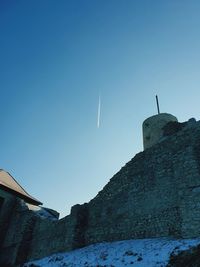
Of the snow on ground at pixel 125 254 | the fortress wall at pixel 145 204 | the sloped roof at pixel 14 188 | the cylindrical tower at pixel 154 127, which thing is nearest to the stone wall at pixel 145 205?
the fortress wall at pixel 145 204

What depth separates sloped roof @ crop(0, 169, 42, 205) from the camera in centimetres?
2315

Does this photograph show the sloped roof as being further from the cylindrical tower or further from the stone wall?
the cylindrical tower

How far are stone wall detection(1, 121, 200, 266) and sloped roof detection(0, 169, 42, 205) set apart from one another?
266 inches

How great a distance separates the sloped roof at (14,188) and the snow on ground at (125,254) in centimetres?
Answer: 1014

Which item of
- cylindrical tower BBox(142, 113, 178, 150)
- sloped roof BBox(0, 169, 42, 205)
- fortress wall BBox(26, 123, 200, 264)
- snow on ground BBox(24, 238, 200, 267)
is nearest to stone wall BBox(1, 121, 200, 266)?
fortress wall BBox(26, 123, 200, 264)

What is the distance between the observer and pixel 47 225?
56.9ft

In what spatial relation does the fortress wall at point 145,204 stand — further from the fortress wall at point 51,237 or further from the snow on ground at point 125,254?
the snow on ground at point 125,254

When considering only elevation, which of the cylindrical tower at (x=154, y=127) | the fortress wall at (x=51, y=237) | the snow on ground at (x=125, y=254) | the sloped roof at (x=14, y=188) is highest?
the cylindrical tower at (x=154, y=127)

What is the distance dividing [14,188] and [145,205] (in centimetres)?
1449

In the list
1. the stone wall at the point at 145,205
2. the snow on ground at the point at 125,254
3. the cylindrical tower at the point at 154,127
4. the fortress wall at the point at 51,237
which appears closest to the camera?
the snow on ground at the point at 125,254

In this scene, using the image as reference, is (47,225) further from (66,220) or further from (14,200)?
(14,200)

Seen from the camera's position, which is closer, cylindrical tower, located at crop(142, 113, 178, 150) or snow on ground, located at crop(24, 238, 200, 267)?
Result: snow on ground, located at crop(24, 238, 200, 267)

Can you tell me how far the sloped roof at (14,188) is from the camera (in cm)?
2315

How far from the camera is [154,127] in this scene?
21.1m
